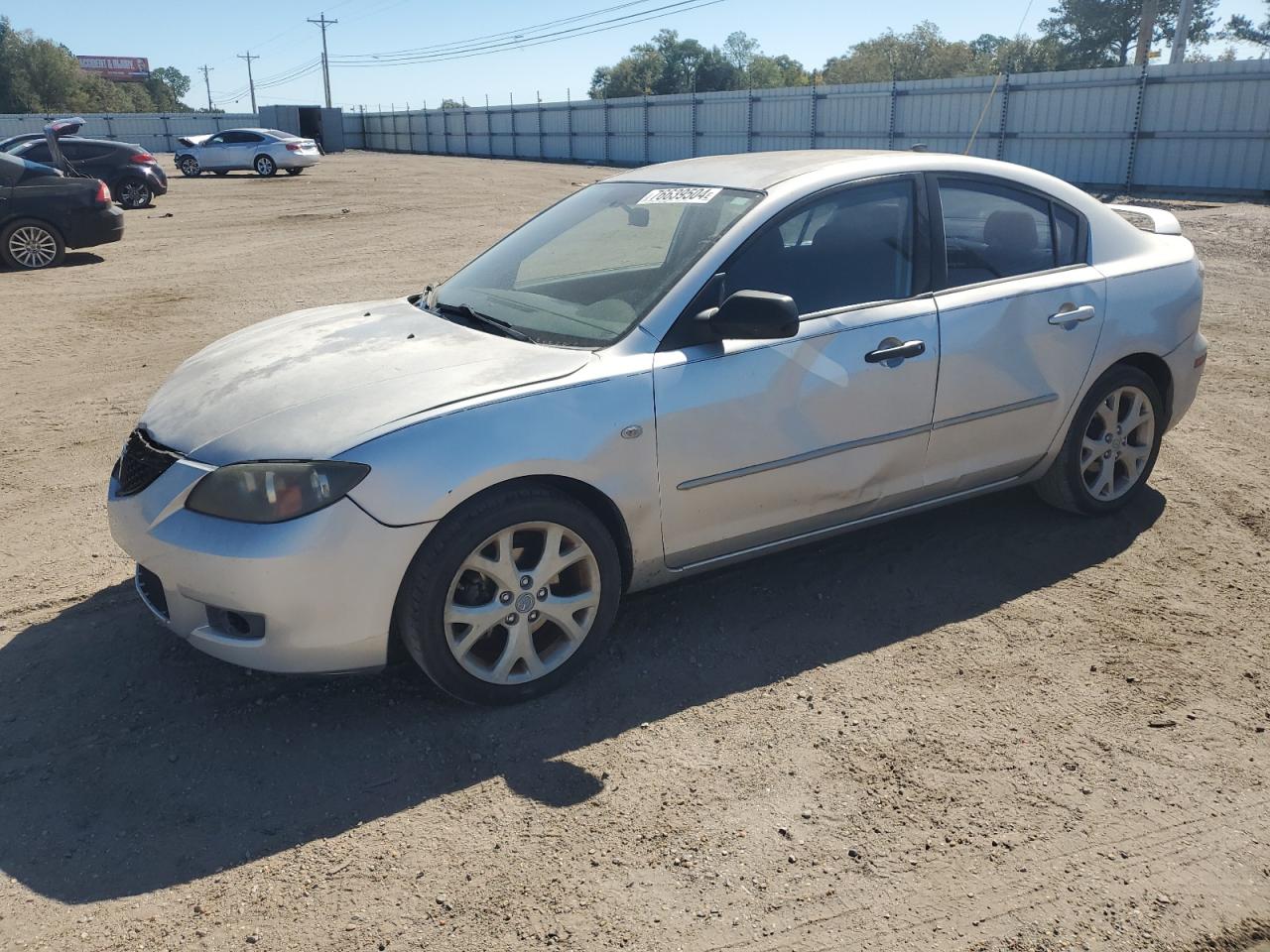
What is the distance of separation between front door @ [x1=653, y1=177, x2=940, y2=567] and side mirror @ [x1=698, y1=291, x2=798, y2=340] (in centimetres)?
14

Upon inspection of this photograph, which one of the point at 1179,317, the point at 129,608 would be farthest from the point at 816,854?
the point at 1179,317

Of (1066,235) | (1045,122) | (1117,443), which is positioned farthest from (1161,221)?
(1045,122)

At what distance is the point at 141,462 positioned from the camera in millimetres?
3496

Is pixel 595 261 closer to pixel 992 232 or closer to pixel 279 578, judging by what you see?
pixel 992 232

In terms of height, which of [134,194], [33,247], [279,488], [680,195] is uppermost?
[680,195]

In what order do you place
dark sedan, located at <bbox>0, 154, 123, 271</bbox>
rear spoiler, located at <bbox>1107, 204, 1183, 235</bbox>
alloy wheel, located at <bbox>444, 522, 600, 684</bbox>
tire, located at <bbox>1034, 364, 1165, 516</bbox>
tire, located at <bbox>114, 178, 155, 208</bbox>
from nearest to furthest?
alloy wheel, located at <bbox>444, 522, 600, 684</bbox> < tire, located at <bbox>1034, 364, 1165, 516</bbox> < rear spoiler, located at <bbox>1107, 204, 1183, 235</bbox> < dark sedan, located at <bbox>0, 154, 123, 271</bbox> < tire, located at <bbox>114, 178, 155, 208</bbox>

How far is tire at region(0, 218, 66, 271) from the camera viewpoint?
12961 mm

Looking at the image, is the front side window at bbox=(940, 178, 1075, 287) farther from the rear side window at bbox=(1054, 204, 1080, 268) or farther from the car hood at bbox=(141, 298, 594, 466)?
the car hood at bbox=(141, 298, 594, 466)

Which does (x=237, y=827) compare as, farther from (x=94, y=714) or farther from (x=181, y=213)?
(x=181, y=213)

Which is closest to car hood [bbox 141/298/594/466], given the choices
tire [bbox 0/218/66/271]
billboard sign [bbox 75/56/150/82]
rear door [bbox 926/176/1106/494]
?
rear door [bbox 926/176/1106/494]

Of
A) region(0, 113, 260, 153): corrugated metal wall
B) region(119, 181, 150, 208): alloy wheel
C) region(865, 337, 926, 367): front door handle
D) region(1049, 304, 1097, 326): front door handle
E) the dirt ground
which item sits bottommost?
the dirt ground

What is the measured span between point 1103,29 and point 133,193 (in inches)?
2299

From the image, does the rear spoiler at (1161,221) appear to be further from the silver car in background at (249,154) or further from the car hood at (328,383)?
the silver car in background at (249,154)

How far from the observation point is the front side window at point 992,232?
171 inches
